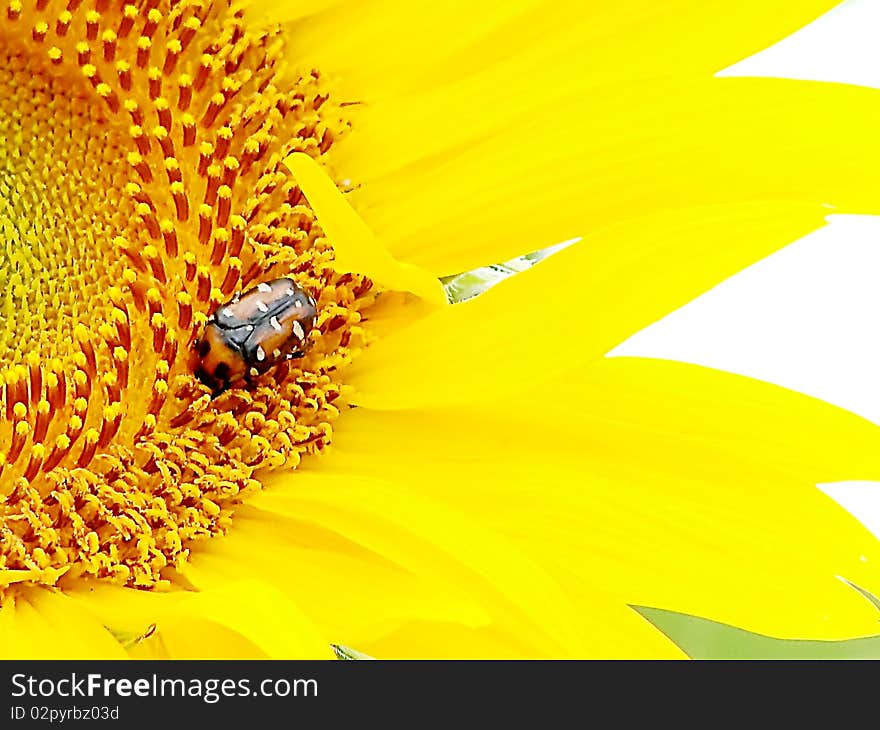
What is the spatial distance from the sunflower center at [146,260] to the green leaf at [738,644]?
27 centimetres

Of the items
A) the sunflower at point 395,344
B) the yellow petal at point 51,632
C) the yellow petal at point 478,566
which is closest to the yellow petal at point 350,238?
the sunflower at point 395,344

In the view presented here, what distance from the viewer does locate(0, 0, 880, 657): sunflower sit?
2.65 feet

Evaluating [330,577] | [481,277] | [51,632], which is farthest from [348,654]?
[481,277]

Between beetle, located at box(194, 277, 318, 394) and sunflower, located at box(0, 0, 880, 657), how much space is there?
24 millimetres

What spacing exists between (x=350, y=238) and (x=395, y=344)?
0.36 ft

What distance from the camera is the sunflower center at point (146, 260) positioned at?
3.01 ft

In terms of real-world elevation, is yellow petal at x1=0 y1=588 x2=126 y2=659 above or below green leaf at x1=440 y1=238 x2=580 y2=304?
below

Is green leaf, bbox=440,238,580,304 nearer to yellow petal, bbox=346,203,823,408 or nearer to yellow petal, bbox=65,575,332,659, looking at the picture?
yellow petal, bbox=346,203,823,408

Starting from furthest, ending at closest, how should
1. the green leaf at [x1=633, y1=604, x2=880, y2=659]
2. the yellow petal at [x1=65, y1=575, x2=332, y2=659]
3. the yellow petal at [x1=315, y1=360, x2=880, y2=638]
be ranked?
1. the green leaf at [x1=633, y1=604, x2=880, y2=659]
2. the yellow petal at [x1=315, y1=360, x2=880, y2=638]
3. the yellow petal at [x1=65, y1=575, x2=332, y2=659]

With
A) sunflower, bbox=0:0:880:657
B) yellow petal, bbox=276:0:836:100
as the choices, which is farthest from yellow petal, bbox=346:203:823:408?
yellow petal, bbox=276:0:836:100

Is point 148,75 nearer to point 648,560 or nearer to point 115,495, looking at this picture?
point 115,495

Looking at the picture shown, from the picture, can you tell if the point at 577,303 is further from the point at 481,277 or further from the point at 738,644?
the point at 738,644

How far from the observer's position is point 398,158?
38.9 inches
